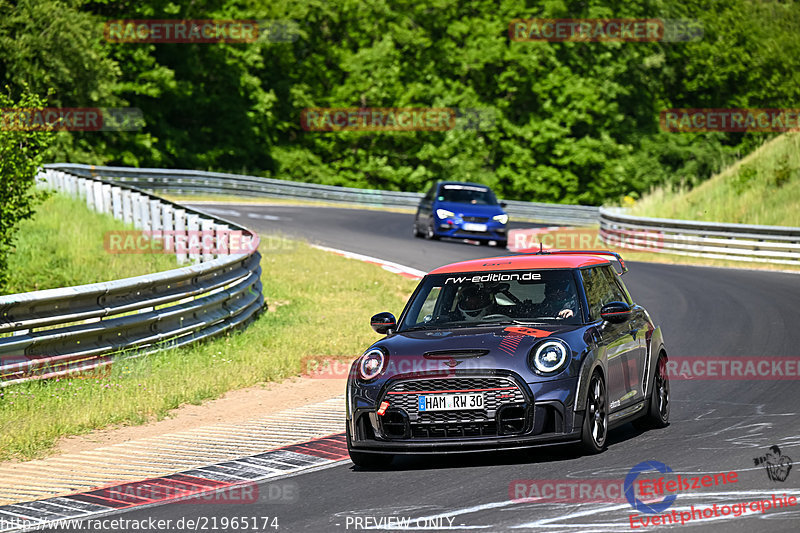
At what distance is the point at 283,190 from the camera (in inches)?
1962

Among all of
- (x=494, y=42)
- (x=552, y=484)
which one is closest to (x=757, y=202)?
(x=552, y=484)

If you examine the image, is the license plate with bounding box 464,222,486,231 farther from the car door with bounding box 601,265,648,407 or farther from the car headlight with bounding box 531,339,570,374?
the car headlight with bounding box 531,339,570,374

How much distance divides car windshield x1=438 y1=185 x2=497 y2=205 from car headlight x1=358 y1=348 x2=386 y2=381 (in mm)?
22252

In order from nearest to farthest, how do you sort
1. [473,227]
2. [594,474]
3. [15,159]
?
[594,474] → [15,159] → [473,227]

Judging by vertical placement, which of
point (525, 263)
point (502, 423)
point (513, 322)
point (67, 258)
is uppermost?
point (525, 263)

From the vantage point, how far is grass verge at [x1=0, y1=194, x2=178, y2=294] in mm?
19828

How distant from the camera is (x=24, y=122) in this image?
642 inches

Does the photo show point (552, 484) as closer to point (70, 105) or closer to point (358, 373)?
point (358, 373)

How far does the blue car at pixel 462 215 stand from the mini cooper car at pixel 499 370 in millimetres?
20072

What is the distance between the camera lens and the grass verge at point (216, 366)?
1004 centimetres

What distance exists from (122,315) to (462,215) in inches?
703

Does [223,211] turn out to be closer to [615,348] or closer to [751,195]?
[751,195]

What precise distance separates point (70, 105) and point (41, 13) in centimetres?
492

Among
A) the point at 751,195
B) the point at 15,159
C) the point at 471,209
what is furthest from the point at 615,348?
the point at 751,195
